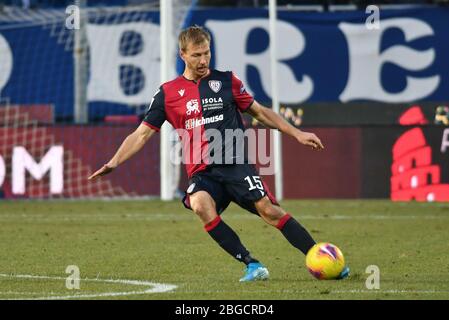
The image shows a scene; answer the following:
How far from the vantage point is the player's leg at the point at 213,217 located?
963cm

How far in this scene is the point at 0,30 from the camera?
23.3 meters

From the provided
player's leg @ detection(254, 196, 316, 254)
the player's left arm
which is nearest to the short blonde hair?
the player's left arm

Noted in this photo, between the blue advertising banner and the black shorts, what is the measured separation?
13.7 metres

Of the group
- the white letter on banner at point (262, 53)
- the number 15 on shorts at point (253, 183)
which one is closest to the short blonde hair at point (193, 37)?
the number 15 on shorts at point (253, 183)

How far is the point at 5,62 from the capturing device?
23.4 m

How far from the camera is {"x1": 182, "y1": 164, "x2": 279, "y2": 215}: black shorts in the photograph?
9672 mm

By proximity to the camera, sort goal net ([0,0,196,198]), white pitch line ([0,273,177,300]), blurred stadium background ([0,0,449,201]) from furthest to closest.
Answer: goal net ([0,0,196,198]) → blurred stadium background ([0,0,449,201]) → white pitch line ([0,273,177,300])

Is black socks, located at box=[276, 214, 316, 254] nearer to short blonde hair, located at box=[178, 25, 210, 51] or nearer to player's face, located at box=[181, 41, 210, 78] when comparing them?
player's face, located at box=[181, 41, 210, 78]

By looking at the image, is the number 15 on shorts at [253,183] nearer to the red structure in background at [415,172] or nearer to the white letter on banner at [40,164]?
the red structure in background at [415,172]

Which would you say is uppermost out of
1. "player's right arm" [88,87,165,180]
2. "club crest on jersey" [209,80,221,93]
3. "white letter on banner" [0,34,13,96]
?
"white letter on banner" [0,34,13,96]

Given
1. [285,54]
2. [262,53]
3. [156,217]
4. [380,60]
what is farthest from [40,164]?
[380,60]

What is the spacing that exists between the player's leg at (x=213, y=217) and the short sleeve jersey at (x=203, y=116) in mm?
184

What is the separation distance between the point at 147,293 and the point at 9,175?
38.7ft
